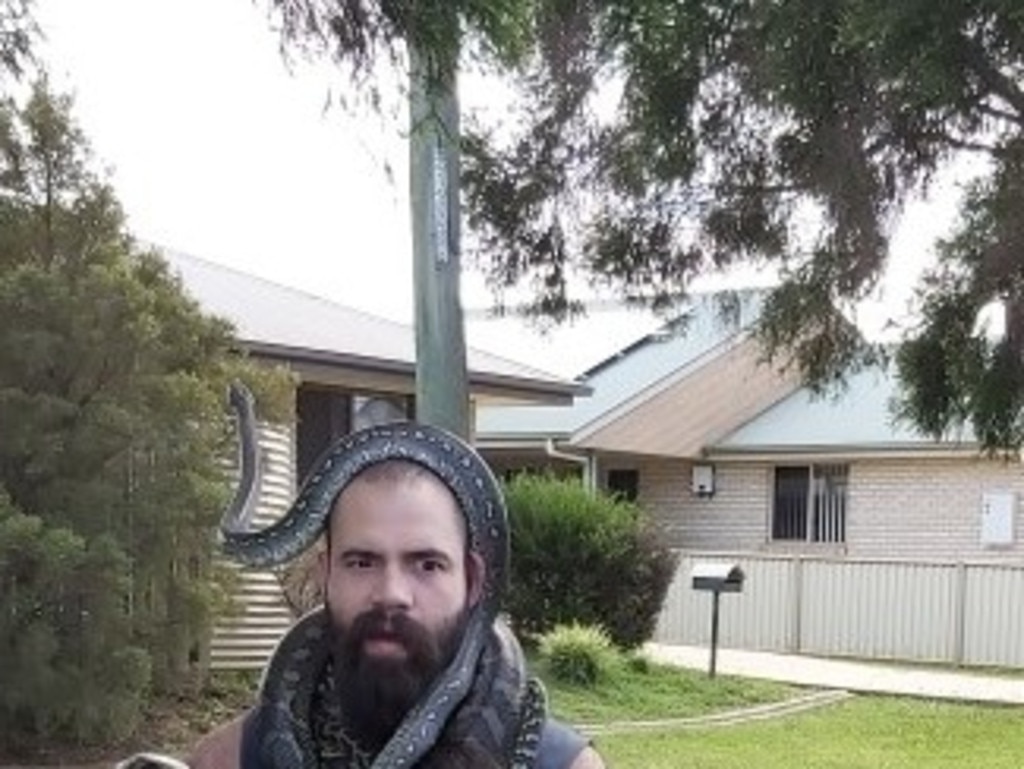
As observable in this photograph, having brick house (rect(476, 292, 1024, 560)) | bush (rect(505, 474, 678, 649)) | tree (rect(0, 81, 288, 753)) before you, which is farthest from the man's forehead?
brick house (rect(476, 292, 1024, 560))

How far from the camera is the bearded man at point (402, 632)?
6.33 feet

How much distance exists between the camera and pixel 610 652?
→ 55.4 ft

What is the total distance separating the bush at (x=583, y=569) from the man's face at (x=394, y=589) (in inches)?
643

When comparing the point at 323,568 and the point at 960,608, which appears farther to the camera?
the point at 960,608

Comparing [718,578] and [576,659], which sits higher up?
[718,578]

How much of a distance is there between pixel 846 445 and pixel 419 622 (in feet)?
82.9

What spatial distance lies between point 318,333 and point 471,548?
14220 millimetres

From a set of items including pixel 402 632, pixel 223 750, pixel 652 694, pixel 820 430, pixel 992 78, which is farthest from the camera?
pixel 820 430

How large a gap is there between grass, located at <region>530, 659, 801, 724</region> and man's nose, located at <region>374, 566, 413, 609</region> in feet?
41.3

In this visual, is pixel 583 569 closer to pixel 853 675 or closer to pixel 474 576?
pixel 853 675

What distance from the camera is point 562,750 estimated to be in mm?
2070

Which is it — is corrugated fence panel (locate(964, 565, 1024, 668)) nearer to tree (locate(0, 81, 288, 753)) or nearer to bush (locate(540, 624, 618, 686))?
bush (locate(540, 624, 618, 686))

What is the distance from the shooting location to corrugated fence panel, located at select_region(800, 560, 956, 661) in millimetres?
24000

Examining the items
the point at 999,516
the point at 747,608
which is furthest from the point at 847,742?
the point at 999,516
